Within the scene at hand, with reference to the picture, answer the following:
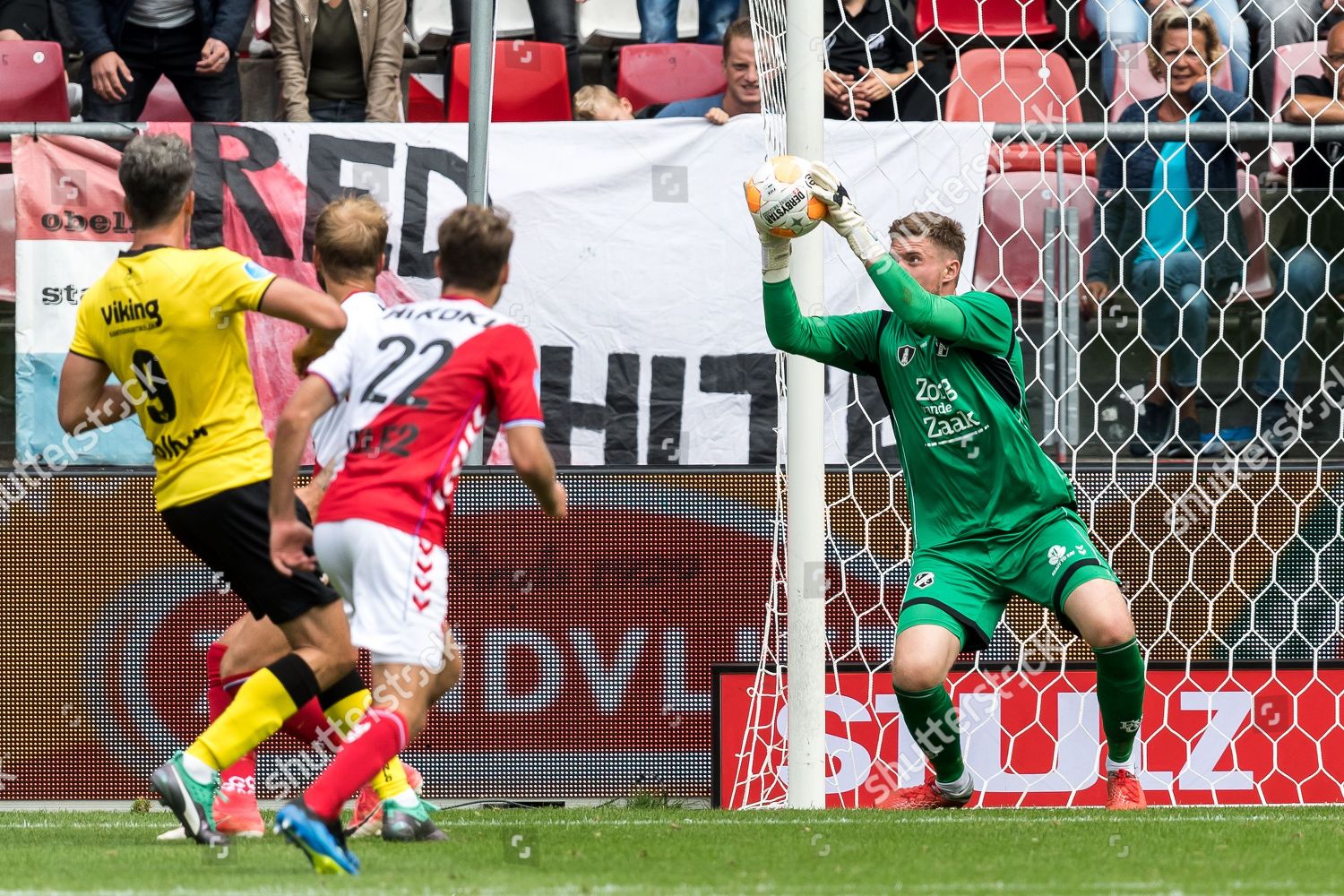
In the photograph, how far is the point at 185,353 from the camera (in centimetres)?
430

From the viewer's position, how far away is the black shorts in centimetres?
427

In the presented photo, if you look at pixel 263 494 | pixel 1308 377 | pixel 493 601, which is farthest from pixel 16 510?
pixel 1308 377

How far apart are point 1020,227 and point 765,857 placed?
12.6 feet

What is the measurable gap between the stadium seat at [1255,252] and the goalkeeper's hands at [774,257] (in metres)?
2.66

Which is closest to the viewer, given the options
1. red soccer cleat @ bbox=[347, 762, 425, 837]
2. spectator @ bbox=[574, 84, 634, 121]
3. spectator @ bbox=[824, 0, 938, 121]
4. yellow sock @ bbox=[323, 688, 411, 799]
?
yellow sock @ bbox=[323, 688, 411, 799]

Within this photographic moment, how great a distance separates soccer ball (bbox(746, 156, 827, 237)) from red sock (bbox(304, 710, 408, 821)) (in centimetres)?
196

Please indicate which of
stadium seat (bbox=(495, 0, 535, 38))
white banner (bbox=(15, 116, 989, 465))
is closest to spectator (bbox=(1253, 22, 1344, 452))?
white banner (bbox=(15, 116, 989, 465))

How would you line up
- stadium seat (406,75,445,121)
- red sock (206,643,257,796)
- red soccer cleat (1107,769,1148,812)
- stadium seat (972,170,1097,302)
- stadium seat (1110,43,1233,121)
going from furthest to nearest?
stadium seat (406,75,445,121), stadium seat (1110,43,1233,121), stadium seat (972,170,1097,302), red soccer cleat (1107,769,1148,812), red sock (206,643,257,796)

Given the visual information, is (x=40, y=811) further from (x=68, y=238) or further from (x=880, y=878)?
(x=880, y=878)

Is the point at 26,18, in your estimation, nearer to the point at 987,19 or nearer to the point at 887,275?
the point at 987,19

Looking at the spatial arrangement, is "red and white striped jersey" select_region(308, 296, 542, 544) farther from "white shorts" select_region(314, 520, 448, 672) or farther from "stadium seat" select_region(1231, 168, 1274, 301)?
"stadium seat" select_region(1231, 168, 1274, 301)

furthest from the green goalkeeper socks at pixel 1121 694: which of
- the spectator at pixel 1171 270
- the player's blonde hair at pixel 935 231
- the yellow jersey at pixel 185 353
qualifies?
the yellow jersey at pixel 185 353

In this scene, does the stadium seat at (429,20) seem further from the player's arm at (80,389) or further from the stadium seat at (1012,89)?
the player's arm at (80,389)

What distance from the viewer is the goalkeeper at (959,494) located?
5.02 meters
